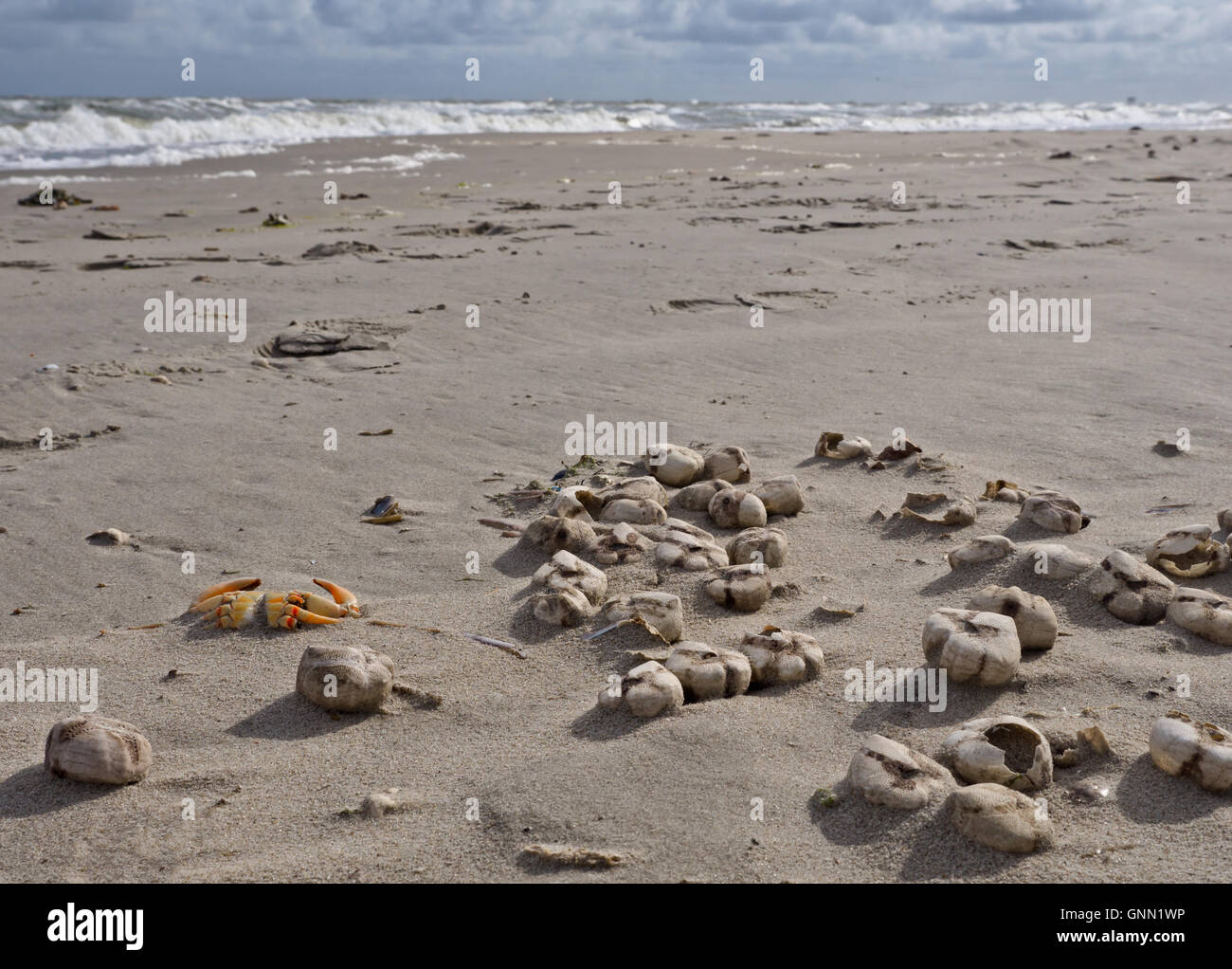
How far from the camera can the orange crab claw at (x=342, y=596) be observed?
3.07 meters

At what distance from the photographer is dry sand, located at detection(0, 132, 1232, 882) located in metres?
2.08

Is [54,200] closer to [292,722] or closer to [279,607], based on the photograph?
[279,607]

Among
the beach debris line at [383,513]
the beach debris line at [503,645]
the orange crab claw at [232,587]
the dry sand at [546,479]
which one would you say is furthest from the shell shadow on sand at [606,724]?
the beach debris line at [383,513]

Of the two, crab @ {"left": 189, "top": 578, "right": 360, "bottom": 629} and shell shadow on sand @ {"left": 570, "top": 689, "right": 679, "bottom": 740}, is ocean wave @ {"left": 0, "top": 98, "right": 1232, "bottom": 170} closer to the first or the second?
crab @ {"left": 189, "top": 578, "right": 360, "bottom": 629}

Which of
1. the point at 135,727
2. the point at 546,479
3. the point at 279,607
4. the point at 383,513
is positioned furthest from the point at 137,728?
the point at 546,479

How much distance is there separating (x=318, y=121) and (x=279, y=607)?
24443 millimetres

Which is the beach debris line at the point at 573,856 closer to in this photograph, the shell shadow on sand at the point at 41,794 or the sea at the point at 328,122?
the shell shadow on sand at the point at 41,794

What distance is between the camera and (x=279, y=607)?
300 centimetres

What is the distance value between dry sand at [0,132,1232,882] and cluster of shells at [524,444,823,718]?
7cm

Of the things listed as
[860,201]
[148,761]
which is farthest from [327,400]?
[860,201]

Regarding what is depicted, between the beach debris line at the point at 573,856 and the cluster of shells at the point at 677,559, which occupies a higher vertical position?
the cluster of shells at the point at 677,559

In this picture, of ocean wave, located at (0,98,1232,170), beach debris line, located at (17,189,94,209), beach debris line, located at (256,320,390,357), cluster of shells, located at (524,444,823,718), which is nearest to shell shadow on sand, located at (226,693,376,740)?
cluster of shells, located at (524,444,823,718)

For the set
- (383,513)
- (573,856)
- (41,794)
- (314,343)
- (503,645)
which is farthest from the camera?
(314,343)

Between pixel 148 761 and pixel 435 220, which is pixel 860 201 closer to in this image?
pixel 435 220
